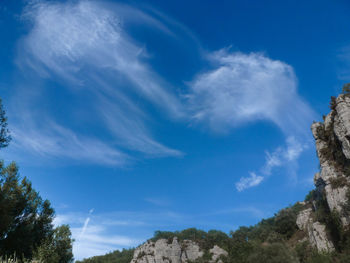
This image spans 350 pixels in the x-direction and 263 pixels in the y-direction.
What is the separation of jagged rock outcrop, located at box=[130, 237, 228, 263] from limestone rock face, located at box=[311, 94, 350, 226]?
63.2 meters

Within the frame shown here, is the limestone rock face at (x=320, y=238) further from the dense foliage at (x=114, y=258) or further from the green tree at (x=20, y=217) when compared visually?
the dense foliage at (x=114, y=258)

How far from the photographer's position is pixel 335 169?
43344 millimetres

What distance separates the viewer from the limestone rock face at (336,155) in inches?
1531

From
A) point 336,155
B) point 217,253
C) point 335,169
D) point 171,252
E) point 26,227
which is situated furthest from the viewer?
point 171,252

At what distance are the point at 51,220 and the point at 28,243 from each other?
570cm

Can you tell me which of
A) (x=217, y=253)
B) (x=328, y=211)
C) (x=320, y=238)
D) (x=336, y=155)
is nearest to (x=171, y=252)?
(x=217, y=253)

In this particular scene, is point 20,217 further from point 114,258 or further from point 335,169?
point 114,258

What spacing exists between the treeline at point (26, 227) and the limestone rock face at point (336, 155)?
45.7 meters

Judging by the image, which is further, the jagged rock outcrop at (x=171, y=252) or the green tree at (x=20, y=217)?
the jagged rock outcrop at (x=171, y=252)

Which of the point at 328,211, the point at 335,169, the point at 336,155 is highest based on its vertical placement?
the point at 336,155

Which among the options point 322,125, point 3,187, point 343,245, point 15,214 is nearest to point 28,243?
point 15,214

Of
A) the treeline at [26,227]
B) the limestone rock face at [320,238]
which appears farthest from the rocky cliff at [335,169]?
the treeline at [26,227]

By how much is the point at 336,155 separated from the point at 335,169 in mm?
2986

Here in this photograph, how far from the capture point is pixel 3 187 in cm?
2914
